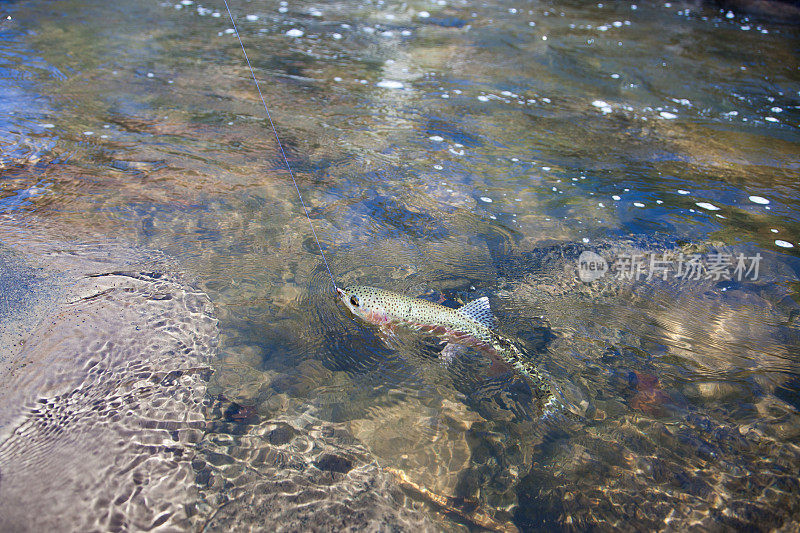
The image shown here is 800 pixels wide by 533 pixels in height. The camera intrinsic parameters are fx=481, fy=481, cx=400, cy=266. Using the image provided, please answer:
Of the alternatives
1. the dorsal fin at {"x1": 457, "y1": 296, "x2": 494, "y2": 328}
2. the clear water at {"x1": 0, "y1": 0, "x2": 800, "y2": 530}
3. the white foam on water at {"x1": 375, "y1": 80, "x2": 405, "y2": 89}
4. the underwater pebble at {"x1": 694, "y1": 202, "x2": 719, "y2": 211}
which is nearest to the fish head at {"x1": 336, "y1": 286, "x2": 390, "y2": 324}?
the clear water at {"x1": 0, "y1": 0, "x2": 800, "y2": 530}

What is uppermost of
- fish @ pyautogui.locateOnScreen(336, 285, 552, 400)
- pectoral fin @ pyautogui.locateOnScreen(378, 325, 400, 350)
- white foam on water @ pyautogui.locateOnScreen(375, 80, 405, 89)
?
white foam on water @ pyautogui.locateOnScreen(375, 80, 405, 89)

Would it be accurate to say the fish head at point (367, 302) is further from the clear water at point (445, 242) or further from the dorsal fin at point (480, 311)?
the dorsal fin at point (480, 311)

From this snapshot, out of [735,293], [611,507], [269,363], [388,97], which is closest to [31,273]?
[269,363]

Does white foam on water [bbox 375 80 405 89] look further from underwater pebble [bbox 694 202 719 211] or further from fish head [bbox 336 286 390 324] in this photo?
fish head [bbox 336 286 390 324]

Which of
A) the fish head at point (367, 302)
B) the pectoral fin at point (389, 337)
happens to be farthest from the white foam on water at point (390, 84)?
the pectoral fin at point (389, 337)

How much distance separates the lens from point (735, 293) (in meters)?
4.51

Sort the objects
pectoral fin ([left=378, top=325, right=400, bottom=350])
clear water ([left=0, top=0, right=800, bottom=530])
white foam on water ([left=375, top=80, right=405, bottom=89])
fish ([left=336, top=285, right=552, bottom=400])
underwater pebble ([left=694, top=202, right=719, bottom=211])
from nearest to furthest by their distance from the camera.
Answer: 1. clear water ([left=0, top=0, right=800, bottom=530])
2. fish ([left=336, top=285, right=552, bottom=400])
3. pectoral fin ([left=378, top=325, right=400, bottom=350])
4. underwater pebble ([left=694, top=202, right=719, bottom=211])
5. white foam on water ([left=375, top=80, right=405, bottom=89])

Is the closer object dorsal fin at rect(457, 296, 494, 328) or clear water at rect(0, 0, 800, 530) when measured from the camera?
clear water at rect(0, 0, 800, 530)

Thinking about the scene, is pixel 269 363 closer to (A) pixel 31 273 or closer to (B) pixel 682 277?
(A) pixel 31 273

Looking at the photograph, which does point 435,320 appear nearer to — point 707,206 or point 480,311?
point 480,311

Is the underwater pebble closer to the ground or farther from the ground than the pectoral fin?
farther from the ground

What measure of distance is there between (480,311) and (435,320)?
1.25 feet

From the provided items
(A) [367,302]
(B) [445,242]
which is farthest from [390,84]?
(A) [367,302]

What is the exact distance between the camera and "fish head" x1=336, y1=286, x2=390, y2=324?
12.1ft
